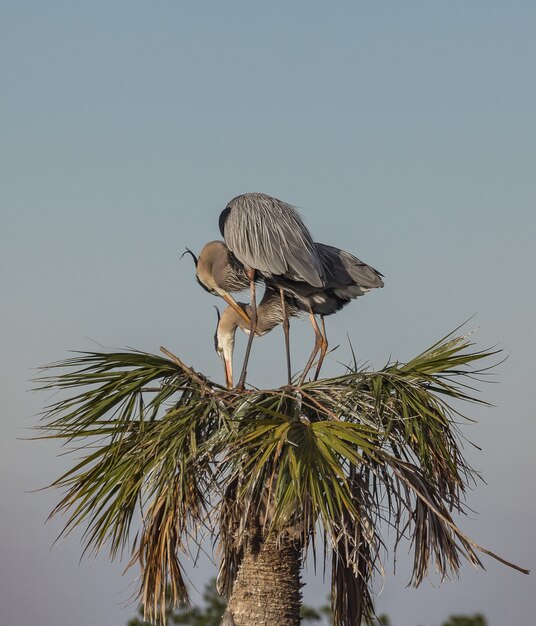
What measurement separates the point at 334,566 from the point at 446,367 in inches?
67.7

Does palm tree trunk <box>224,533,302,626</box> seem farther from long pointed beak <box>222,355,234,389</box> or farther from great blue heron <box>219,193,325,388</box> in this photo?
long pointed beak <box>222,355,234,389</box>

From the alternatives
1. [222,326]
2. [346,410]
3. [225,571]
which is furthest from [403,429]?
[222,326]

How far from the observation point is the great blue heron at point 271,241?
33.6 feet

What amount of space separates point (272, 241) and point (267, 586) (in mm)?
3486

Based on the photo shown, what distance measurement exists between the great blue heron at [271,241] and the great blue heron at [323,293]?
0.97 feet

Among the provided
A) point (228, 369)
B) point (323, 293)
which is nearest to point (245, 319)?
point (228, 369)

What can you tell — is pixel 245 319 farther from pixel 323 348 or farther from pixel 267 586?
pixel 267 586

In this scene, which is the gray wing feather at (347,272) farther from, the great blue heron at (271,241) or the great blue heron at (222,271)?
the great blue heron at (222,271)

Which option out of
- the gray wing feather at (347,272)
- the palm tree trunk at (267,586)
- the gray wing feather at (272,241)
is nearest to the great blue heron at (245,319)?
the gray wing feather at (347,272)

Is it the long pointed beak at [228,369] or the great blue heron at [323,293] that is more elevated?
the great blue heron at [323,293]

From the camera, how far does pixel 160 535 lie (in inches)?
311

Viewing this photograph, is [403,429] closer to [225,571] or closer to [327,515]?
[327,515]

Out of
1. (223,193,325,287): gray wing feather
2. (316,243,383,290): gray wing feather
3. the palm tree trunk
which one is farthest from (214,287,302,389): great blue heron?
the palm tree trunk

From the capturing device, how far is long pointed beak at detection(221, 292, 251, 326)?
11.6m
